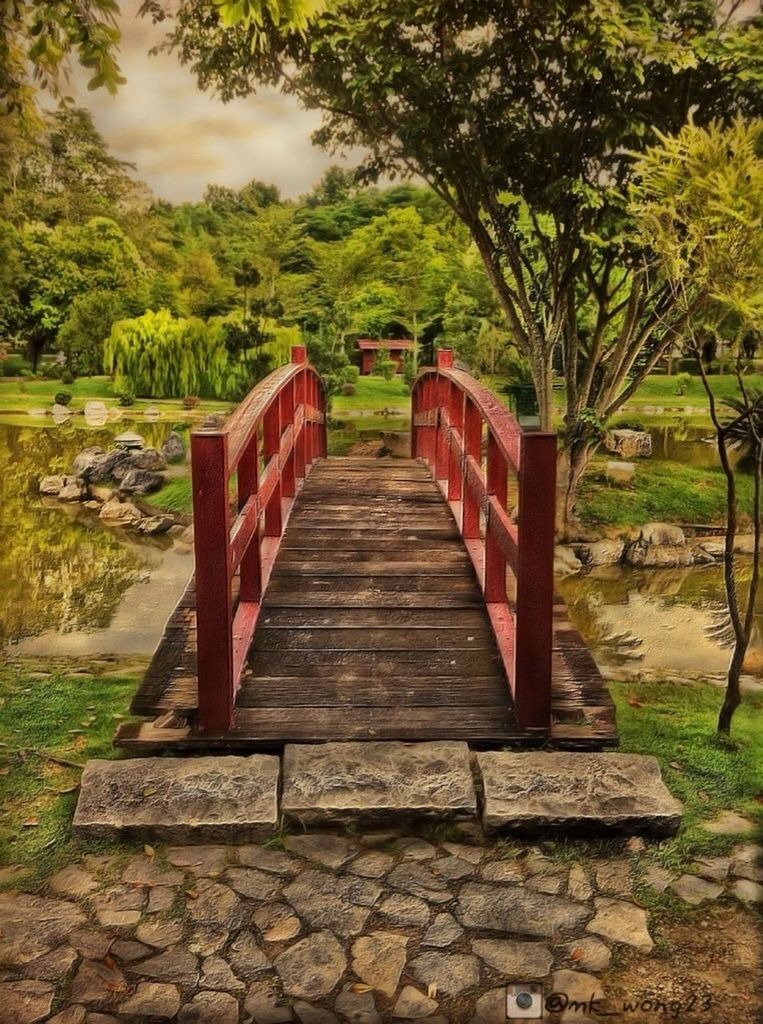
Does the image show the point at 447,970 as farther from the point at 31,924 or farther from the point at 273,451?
the point at 273,451

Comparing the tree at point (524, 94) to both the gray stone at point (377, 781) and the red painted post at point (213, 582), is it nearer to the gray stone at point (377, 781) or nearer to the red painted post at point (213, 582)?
the red painted post at point (213, 582)

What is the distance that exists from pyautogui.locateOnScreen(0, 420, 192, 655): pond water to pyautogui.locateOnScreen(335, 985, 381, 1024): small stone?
14.3ft

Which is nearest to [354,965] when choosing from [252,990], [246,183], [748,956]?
[252,990]

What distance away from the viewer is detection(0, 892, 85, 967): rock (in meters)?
1.83

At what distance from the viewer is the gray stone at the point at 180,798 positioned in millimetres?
2164

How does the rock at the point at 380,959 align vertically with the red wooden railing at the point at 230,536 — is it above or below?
below

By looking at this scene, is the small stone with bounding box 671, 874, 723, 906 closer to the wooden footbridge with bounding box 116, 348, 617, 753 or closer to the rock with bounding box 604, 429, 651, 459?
the wooden footbridge with bounding box 116, 348, 617, 753

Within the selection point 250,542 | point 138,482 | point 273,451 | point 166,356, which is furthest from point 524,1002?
point 138,482

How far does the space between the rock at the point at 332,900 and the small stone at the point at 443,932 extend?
0.45 ft

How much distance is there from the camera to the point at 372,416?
8.73 metres

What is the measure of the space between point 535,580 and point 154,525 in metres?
5.08

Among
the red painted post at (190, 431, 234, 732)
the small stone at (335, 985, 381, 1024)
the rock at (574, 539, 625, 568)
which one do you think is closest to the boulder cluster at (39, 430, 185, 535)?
the rock at (574, 539, 625, 568)

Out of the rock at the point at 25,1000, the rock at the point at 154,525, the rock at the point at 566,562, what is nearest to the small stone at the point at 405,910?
the rock at the point at 25,1000

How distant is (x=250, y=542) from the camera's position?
2.89 m
